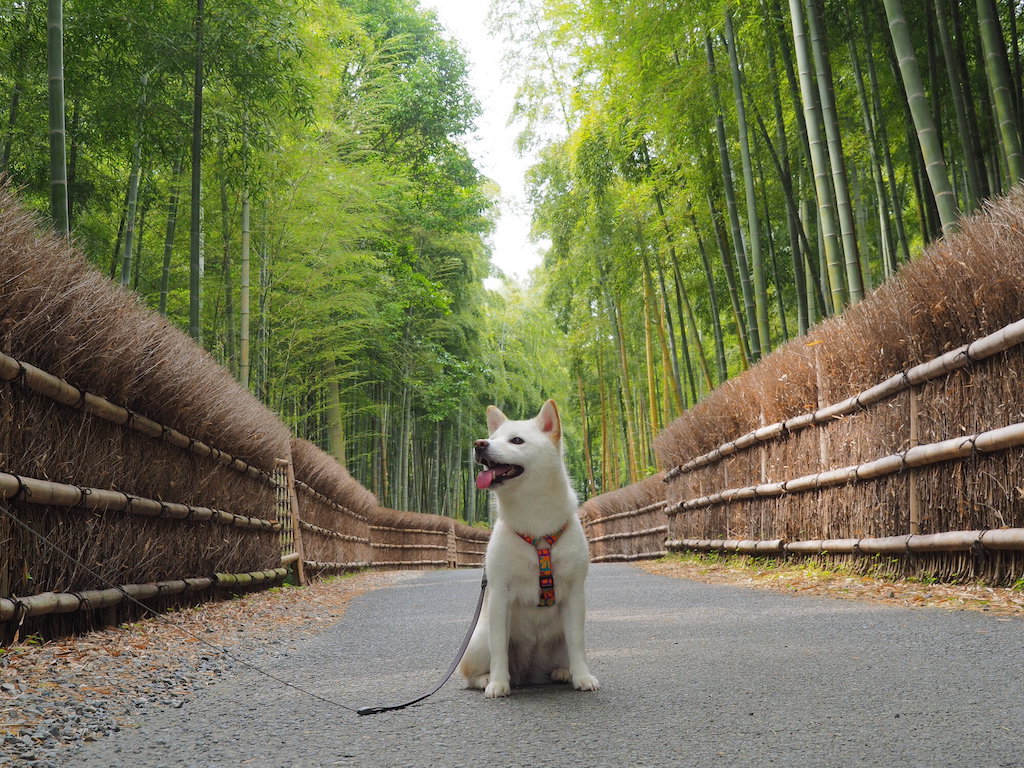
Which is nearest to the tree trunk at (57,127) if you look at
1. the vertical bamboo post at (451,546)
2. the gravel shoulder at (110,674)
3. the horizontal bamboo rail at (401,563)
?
the gravel shoulder at (110,674)

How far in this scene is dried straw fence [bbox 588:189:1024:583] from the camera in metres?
3.71

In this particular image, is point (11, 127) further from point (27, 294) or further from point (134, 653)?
point (134, 653)

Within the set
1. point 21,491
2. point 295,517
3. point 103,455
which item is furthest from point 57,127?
point 295,517

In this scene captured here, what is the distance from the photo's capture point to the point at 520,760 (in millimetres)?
1770

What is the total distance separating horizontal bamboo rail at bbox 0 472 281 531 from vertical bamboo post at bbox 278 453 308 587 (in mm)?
2277

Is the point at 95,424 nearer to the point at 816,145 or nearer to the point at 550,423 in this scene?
the point at 550,423

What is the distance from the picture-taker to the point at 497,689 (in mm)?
2420

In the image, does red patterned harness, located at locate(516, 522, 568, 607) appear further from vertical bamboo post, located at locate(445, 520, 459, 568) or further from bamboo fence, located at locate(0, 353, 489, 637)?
vertical bamboo post, located at locate(445, 520, 459, 568)

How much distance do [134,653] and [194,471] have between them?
182 centimetres

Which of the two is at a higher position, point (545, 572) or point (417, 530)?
point (545, 572)

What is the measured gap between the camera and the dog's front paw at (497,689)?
2414 mm

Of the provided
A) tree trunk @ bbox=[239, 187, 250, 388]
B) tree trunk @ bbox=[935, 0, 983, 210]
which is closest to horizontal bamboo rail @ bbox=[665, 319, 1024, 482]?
tree trunk @ bbox=[935, 0, 983, 210]

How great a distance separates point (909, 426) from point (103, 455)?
13.3 ft

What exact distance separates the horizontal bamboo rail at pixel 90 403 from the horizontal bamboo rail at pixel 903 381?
156 inches
